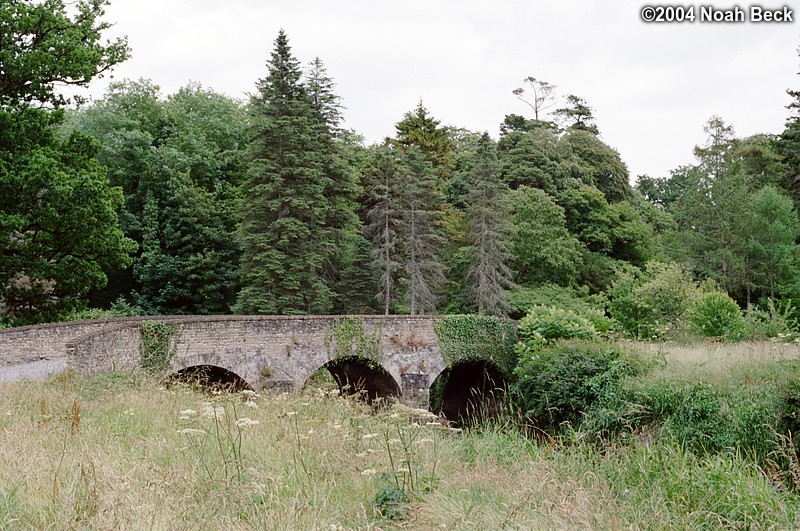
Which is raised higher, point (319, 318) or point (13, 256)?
point (13, 256)

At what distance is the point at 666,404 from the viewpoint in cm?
1168

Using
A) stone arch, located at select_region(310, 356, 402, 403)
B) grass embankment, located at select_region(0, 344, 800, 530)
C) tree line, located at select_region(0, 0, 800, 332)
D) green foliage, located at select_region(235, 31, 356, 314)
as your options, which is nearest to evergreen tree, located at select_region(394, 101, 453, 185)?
tree line, located at select_region(0, 0, 800, 332)

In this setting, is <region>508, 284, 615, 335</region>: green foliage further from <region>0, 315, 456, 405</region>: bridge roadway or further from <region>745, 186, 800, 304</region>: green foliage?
<region>0, 315, 456, 405</region>: bridge roadway

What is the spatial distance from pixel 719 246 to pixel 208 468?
35553 mm

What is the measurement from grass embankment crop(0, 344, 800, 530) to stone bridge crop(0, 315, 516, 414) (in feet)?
18.9

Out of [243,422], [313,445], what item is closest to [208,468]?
[243,422]

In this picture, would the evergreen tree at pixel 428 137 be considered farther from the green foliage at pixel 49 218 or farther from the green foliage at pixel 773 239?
the green foliage at pixel 49 218

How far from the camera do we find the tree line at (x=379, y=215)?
28.3 meters

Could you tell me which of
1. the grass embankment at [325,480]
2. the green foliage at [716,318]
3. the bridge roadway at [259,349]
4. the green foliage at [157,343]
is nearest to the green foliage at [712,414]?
the grass embankment at [325,480]

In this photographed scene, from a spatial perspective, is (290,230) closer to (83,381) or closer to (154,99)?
(154,99)

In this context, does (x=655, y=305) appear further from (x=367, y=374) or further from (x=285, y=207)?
(x=285, y=207)

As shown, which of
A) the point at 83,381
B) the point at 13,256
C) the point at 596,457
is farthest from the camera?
the point at 13,256

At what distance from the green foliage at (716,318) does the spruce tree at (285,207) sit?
14.1 meters

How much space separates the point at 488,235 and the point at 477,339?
10428mm
